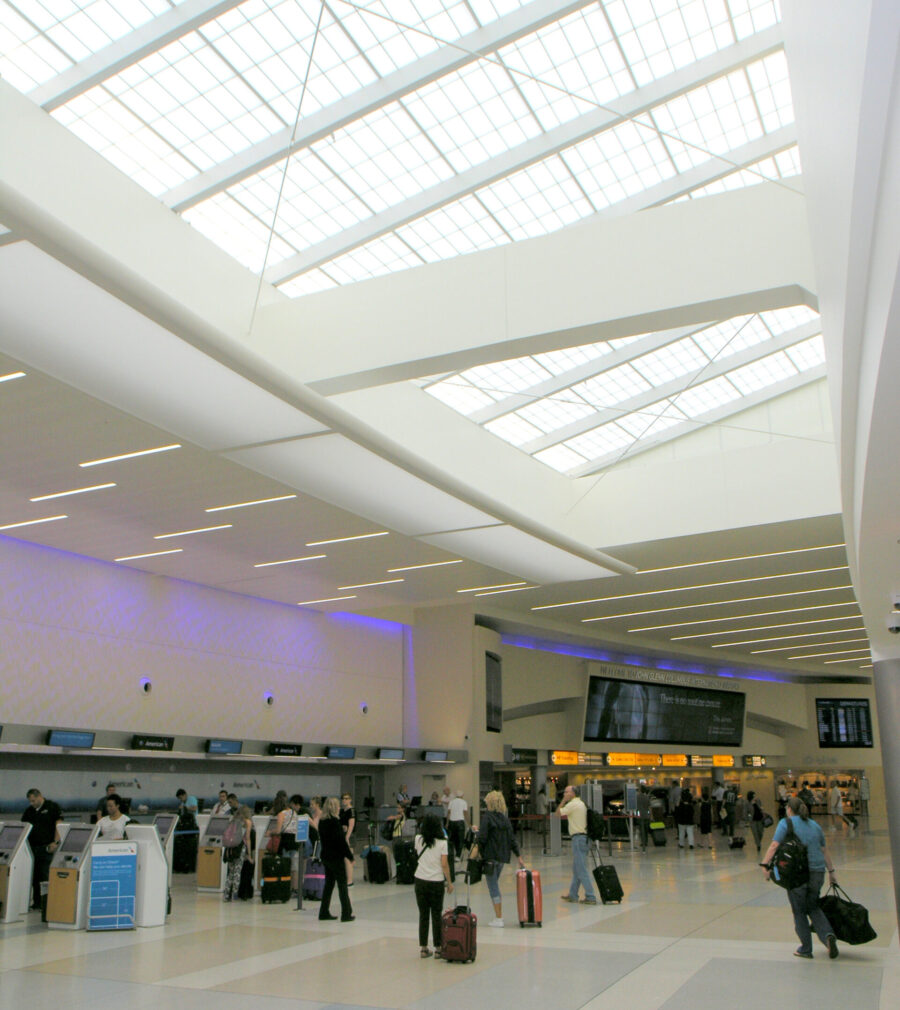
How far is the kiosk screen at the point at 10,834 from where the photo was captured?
1232 cm

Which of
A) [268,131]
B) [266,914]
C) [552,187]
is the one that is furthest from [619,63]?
[266,914]

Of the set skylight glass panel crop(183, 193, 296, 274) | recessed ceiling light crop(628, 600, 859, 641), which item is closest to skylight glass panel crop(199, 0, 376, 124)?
skylight glass panel crop(183, 193, 296, 274)

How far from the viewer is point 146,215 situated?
10414 mm

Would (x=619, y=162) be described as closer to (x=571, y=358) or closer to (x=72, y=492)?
(x=571, y=358)

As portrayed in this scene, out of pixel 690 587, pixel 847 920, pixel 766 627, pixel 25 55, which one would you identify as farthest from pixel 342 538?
pixel 766 627

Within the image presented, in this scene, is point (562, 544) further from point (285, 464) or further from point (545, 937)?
point (545, 937)

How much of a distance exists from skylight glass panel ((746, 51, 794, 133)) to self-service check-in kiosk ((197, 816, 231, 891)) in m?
12.7

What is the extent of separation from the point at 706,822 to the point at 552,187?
19.7 metres

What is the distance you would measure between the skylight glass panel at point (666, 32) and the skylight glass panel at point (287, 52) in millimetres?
2834

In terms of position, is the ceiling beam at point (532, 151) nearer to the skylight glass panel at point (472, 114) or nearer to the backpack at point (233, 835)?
the skylight glass panel at point (472, 114)

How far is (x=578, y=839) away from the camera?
1319cm

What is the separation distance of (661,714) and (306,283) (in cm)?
2789

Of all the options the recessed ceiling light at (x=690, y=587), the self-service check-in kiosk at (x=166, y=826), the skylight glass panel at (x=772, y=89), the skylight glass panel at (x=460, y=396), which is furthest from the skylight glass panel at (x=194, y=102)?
the recessed ceiling light at (x=690, y=587)

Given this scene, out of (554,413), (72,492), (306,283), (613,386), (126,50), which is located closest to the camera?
(126,50)
